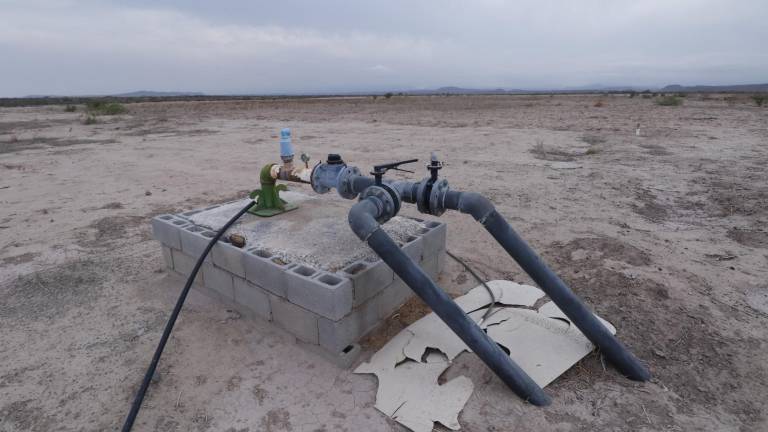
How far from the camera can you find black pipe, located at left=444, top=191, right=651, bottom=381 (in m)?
2.55

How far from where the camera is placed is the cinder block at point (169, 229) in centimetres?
371

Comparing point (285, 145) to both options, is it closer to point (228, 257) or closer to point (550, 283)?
point (228, 257)

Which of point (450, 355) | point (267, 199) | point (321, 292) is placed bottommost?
point (450, 355)

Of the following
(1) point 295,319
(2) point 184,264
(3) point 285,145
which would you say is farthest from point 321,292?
(2) point 184,264

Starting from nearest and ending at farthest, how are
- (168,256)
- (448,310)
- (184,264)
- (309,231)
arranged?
1. (448,310)
2. (309,231)
3. (184,264)
4. (168,256)

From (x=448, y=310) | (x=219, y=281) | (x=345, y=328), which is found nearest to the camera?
(x=448, y=310)

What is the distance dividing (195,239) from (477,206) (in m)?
2.29

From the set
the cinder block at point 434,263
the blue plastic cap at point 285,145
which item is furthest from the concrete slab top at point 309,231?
the blue plastic cap at point 285,145

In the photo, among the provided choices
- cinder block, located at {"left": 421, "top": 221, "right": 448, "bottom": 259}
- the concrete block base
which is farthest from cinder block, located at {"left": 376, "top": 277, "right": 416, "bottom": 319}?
cinder block, located at {"left": 421, "top": 221, "right": 448, "bottom": 259}

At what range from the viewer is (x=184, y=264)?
376 cm

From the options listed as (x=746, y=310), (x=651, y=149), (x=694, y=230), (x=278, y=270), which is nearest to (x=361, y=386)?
(x=278, y=270)

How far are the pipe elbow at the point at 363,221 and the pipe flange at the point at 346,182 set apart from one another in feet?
2.26

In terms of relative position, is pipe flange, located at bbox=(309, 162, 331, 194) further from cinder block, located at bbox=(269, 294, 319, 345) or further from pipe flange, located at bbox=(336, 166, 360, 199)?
cinder block, located at bbox=(269, 294, 319, 345)

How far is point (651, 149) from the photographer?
1054 centimetres
